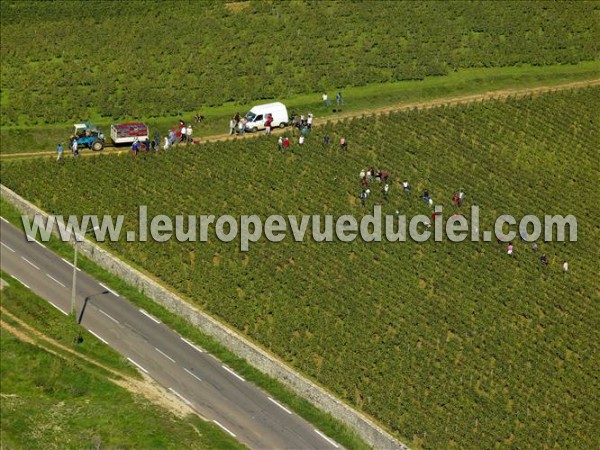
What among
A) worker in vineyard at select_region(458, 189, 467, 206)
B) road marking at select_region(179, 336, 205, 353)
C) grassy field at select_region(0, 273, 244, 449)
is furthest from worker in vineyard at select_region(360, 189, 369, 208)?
grassy field at select_region(0, 273, 244, 449)

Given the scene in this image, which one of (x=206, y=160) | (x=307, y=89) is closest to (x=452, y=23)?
(x=307, y=89)

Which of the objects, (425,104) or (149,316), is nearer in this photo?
(149,316)

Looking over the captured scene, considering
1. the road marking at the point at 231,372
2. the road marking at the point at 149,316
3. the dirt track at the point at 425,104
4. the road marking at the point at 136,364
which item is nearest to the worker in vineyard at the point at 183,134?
the dirt track at the point at 425,104

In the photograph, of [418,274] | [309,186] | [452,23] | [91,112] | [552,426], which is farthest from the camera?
[452,23]

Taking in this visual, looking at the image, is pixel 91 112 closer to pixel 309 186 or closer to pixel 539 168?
pixel 309 186

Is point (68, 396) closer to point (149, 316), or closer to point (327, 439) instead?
point (149, 316)

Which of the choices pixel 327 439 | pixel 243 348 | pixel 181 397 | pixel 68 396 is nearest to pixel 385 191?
pixel 243 348
